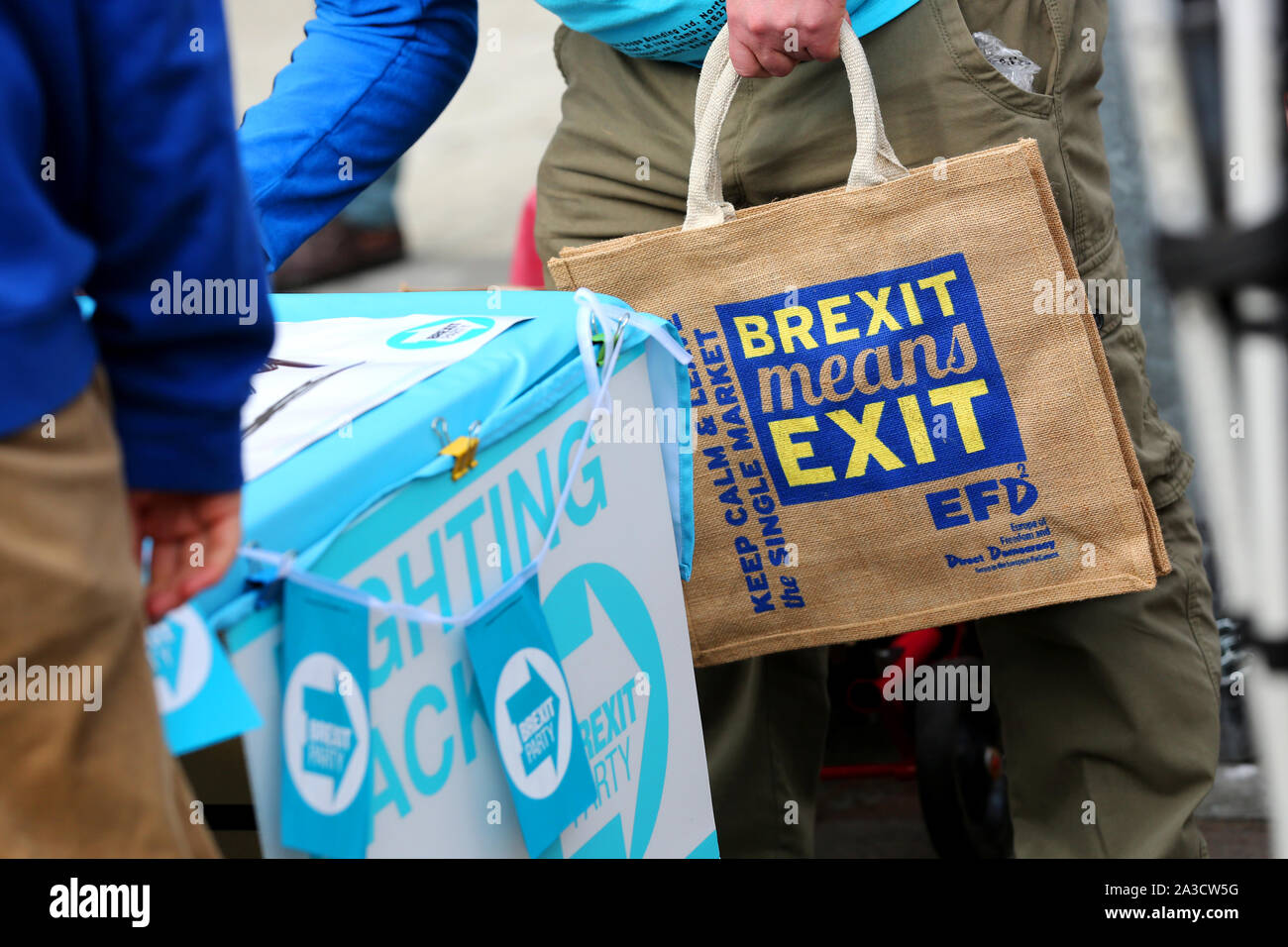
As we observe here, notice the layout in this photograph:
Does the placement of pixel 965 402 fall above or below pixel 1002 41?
below

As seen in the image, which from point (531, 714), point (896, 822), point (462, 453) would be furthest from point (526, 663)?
point (896, 822)

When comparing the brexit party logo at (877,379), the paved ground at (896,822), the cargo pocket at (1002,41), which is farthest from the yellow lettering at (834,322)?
the paved ground at (896,822)

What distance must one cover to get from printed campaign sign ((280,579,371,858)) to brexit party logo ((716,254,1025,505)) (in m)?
0.69

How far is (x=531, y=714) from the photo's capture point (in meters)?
1.21

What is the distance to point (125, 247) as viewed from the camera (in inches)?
32.8

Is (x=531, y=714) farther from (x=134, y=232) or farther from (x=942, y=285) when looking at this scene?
(x=942, y=285)

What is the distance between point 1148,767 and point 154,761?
4.28ft

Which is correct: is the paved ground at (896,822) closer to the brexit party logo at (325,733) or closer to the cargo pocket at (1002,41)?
the cargo pocket at (1002,41)

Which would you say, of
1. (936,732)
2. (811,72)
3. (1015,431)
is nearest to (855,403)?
(1015,431)

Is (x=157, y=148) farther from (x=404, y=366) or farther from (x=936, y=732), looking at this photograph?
(x=936, y=732)

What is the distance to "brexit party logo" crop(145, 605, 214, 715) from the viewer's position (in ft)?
2.81

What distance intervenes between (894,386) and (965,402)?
81 mm

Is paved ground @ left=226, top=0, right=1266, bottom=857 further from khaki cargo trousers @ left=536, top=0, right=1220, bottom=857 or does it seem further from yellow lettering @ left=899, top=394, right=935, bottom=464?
yellow lettering @ left=899, top=394, right=935, bottom=464

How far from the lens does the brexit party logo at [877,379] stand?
1.52 meters
